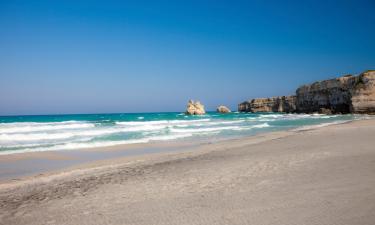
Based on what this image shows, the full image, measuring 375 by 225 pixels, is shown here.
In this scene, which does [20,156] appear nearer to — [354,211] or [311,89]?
[354,211]

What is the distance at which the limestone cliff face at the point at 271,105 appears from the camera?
3979 inches

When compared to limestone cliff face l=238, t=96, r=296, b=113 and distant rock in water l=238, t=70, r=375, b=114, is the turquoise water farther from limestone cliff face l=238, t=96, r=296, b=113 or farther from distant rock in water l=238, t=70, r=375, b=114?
limestone cliff face l=238, t=96, r=296, b=113

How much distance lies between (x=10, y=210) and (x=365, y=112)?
67.5 m

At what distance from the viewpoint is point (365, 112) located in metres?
58.1

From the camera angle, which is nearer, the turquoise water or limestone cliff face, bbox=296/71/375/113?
the turquoise water

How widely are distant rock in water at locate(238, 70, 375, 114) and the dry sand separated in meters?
58.0

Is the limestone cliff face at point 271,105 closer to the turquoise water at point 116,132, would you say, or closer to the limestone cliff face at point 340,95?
the limestone cliff face at point 340,95

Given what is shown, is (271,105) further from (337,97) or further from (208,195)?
(208,195)

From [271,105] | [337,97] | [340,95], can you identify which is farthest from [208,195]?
[271,105]

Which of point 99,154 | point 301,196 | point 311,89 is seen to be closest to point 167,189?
point 301,196

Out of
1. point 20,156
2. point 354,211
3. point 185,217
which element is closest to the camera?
point 354,211

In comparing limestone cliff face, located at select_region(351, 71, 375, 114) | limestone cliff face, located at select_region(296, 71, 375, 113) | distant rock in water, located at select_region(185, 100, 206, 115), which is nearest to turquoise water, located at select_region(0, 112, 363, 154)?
limestone cliff face, located at select_region(351, 71, 375, 114)

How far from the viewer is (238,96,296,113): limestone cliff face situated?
101m

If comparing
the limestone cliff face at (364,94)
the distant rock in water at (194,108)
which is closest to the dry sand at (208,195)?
the limestone cliff face at (364,94)
